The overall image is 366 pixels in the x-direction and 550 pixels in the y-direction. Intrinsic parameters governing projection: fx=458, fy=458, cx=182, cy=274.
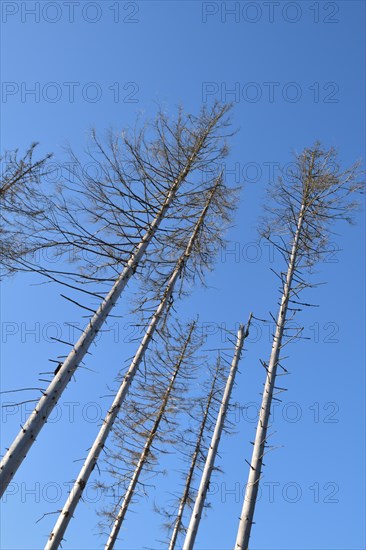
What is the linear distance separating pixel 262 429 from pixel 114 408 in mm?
2504

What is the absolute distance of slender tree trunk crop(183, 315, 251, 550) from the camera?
10.4m

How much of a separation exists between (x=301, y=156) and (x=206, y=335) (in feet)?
23.3

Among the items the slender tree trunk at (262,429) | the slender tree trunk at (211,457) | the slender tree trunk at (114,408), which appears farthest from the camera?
the slender tree trunk at (211,457)

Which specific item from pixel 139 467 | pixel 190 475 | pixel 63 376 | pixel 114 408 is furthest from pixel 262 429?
pixel 190 475

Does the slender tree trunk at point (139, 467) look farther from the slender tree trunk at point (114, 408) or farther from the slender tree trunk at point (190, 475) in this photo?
the slender tree trunk at point (114, 408)

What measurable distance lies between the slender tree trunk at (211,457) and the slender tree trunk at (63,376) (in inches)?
180

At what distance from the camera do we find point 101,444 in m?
7.51

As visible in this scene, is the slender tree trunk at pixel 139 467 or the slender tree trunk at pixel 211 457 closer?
the slender tree trunk at pixel 211 457

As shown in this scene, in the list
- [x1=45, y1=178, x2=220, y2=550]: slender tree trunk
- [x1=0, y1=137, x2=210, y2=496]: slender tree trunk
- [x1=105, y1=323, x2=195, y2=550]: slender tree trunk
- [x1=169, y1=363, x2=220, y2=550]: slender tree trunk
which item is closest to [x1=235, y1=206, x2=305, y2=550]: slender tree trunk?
[x1=45, y1=178, x2=220, y2=550]: slender tree trunk

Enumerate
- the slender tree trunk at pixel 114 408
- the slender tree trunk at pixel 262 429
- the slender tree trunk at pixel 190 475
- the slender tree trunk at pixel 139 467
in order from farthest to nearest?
1. the slender tree trunk at pixel 190 475
2. the slender tree trunk at pixel 139 467
3. the slender tree trunk at pixel 262 429
4. the slender tree trunk at pixel 114 408

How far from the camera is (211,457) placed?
36.1 ft

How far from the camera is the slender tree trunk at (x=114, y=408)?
6.30m

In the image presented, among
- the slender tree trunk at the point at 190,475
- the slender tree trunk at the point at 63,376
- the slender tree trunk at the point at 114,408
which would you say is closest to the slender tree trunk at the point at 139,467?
the slender tree trunk at the point at 190,475

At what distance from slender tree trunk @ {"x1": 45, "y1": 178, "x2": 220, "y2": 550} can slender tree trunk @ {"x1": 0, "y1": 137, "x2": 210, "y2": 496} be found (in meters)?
1.15
